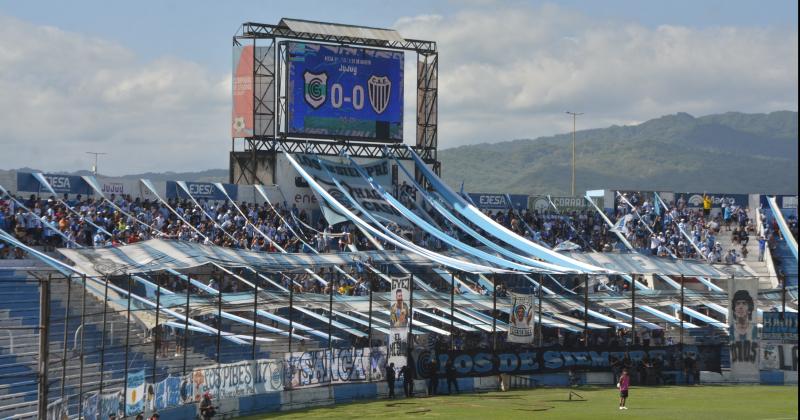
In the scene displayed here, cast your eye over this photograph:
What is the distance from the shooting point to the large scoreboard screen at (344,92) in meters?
71.2

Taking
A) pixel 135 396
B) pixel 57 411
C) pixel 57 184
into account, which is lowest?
pixel 57 411

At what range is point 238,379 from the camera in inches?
1598

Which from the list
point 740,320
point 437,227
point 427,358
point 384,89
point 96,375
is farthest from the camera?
point 384,89

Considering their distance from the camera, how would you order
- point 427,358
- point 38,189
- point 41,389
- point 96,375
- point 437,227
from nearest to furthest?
point 41,389 → point 96,375 → point 427,358 → point 38,189 → point 437,227

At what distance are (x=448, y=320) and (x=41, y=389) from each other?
951 inches

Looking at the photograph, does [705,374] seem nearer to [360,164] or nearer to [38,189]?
[360,164]

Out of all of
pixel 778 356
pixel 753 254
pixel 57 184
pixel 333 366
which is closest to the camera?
pixel 333 366

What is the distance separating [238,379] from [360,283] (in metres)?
15.9

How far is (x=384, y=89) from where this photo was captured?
73688 millimetres

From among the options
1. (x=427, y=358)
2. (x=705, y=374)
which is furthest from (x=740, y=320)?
(x=427, y=358)

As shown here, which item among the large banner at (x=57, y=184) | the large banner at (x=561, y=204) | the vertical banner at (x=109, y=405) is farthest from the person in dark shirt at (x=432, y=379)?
the large banner at (x=561, y=204)

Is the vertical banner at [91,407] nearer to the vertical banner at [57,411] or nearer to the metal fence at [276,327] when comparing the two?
the metal fence at [276,327]

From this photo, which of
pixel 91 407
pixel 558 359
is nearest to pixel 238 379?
pixel 91 407

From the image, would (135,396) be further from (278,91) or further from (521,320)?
(278,91)
